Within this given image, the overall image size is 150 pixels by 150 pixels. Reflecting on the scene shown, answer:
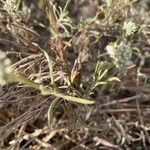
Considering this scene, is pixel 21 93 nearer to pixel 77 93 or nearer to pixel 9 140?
pixel 77 93

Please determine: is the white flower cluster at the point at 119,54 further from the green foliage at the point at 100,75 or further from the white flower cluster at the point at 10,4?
the white flower cluster at the point at 10,4

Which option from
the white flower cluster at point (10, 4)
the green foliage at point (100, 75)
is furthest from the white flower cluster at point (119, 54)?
the white flower cluster at point (10, 4)

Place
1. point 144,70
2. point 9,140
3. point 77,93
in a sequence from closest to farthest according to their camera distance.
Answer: point 77,93
point 9,140
point 144,70

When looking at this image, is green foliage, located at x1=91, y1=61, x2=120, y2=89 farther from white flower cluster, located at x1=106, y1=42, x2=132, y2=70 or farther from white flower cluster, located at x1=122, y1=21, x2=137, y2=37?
white flower cluster, located at x1=122, y1=21, x2=137, y2=37

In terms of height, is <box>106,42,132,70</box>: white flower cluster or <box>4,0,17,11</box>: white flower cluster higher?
<box>4,0,17,11</box>: white flower cluster

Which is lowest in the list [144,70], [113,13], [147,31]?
[144,70]

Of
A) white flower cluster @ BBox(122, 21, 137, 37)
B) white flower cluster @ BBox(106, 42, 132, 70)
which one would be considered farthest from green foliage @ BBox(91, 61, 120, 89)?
white flower cluster @ BBox(122, 21, 137, 37)

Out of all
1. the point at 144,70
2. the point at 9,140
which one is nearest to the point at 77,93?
the point at 9,140

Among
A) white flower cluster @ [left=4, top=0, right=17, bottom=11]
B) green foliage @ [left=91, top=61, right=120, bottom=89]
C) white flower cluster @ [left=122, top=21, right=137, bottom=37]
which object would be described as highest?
white flower cluster @ [left=4, top=0, right=17, bottom=11]
